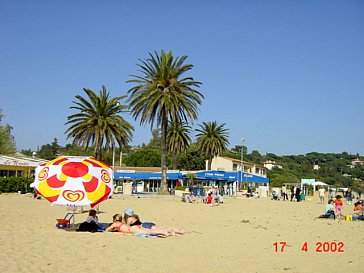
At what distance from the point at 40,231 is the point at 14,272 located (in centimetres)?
568

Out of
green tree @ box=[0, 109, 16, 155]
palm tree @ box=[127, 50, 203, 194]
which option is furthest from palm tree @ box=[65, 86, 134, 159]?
green tree @ box=[0, 109, 16, 155]

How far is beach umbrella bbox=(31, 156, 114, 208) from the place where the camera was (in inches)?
501

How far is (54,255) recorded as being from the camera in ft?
31.3

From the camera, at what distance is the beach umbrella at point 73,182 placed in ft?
41.8

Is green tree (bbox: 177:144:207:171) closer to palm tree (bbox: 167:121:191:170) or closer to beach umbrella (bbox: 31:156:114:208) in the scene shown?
palm tree (bbox: 167:121:191:170)

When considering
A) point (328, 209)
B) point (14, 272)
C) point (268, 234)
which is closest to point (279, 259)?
point (268, 234)

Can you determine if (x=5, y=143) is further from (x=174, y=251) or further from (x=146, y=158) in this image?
(x=174, y=251)

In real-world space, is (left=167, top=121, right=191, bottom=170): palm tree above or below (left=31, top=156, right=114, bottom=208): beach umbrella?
above
